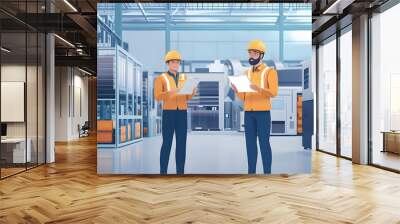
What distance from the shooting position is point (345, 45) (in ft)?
31.0

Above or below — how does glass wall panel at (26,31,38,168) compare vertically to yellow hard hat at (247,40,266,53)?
below

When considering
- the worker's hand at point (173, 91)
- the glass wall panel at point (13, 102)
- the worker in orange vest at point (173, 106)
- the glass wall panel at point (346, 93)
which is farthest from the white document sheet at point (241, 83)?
the glass wall panel at point (13, 102)

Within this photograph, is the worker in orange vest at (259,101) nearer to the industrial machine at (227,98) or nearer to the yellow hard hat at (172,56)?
the industrial machine at (227,98)

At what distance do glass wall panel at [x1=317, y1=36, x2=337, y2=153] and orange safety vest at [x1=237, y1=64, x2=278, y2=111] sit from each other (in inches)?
165

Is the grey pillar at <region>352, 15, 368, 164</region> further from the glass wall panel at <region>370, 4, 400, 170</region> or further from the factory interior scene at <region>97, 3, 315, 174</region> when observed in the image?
the factory interior scene at <region>97, 3, 315, 174</region>

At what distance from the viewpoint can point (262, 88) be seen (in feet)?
21.9

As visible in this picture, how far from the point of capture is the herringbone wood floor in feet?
13.5

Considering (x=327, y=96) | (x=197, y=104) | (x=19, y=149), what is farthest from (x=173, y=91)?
(x=327, y=96)

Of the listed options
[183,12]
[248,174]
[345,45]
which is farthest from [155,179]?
[345,45]

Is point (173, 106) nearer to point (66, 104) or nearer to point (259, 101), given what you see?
point (259, 101)

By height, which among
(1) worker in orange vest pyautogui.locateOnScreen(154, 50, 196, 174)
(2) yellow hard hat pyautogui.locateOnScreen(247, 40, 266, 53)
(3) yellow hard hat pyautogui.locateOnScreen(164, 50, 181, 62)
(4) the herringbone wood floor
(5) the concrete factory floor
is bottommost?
(4) the herringbone wood floor

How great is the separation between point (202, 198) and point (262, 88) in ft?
8.13

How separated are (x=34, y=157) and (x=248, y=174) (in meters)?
4.41

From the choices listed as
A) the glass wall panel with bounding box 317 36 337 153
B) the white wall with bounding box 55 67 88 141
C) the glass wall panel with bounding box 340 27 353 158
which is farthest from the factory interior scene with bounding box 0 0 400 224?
the white wall with bounding box 55 67 88 141
